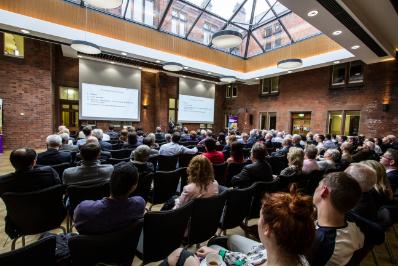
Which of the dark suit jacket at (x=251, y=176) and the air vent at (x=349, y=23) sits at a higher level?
the air vent at (x=349, y=23)

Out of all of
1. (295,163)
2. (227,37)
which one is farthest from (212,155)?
(227,37)

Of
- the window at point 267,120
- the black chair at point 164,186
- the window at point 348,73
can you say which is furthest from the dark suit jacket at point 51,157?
the window at point 267,120

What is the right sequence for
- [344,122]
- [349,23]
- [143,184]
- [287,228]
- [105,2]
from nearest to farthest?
[287,228]
[143,184]
[105,2]
[349,23]
[344,122]

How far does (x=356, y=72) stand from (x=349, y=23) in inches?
200

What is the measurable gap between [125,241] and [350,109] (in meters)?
10.5

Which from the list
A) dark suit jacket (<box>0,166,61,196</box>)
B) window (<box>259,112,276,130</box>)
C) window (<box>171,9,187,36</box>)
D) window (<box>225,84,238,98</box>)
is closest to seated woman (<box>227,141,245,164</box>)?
dark suit jacket (<box>0,166,61,196</box>)

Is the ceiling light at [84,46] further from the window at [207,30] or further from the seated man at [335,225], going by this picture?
the seated man at [335,225]

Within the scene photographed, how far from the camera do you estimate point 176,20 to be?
9.41 m

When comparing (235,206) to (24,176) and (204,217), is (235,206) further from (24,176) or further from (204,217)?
(24,176)

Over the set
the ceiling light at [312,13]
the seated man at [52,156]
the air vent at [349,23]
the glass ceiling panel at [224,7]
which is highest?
the glass ceiling panel at [224,7]

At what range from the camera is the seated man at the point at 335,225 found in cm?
121

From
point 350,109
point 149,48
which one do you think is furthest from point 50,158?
point 350,109

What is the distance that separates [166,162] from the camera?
406 cm

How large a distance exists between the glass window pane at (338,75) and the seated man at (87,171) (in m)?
10.6
